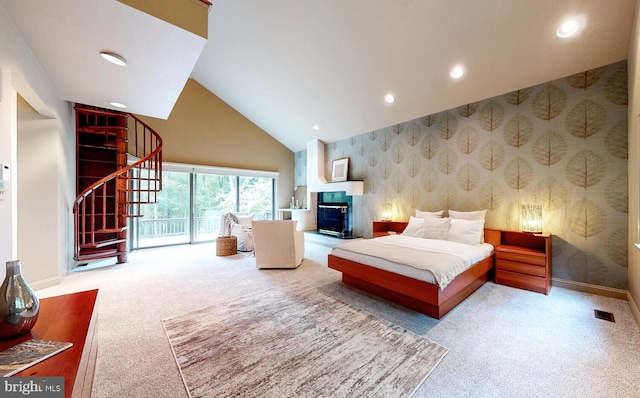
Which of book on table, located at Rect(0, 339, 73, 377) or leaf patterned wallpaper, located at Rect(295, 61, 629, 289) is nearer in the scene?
book on table, located at Rect(0, 339, 73, 377)

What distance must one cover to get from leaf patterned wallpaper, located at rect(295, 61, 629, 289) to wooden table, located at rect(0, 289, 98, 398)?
4.84 meters

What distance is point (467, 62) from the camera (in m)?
3.38

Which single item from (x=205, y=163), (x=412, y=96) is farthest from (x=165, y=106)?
(x=412, y=96)

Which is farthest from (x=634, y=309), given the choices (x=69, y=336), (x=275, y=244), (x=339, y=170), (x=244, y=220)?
(x=244, y=220)

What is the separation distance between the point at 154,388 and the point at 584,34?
5244 mm

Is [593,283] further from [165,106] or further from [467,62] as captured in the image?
[165,106]

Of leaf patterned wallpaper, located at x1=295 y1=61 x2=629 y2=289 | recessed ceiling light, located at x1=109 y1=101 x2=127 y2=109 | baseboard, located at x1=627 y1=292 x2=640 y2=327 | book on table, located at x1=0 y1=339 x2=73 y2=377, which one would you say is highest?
recessed ceiling light, located at x1=109 y1=101 x2=127 y2=109

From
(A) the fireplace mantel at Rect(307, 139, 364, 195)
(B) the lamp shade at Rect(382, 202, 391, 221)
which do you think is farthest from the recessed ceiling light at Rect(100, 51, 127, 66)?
(B) the lamp shade at Rect(382, 202, 391, 221)

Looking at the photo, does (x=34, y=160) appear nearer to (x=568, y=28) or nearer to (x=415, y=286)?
(x=415, y=286)

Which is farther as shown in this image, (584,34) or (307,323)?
(584,34)

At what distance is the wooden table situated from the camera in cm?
96

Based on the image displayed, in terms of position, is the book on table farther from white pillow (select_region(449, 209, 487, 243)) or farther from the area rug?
white pillow (select_region(449, 209, 487, 243))

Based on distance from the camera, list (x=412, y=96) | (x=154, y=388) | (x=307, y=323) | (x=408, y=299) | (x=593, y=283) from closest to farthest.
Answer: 1. (x=154, y=388)
2. (x=307, y=323)
3. (x=408, y=299)
4. (x=593, y=283)
5. (x=412, y=96)

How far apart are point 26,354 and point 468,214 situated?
189 inches
